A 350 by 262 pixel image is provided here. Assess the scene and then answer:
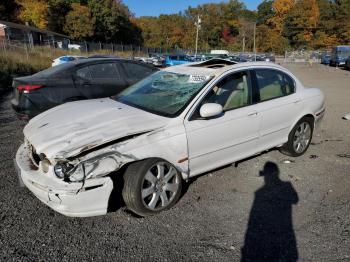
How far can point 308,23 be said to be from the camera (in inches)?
3354

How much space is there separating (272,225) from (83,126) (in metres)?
2.22

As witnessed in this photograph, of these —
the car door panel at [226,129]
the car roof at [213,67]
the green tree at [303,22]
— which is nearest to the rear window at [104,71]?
the car roof at [213,67]

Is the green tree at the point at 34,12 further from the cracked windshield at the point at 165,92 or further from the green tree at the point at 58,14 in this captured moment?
the cracked windshield at the point at 165,92

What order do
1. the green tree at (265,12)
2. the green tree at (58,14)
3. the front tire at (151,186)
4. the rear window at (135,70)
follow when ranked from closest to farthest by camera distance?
1. the front tire at (151,186)
2. the rear window at (135,70)
3. the green tree at (58,14)
4. the green tree at (265,12)

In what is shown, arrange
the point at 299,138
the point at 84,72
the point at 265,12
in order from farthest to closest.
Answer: the point at 265,12
the point at 84,72
the point at 299,138

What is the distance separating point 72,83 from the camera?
6.78 m

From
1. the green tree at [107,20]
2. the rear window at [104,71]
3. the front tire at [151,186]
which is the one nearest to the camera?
the front tire at [151,186]

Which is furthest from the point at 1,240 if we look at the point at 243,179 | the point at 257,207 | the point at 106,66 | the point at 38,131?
the point at 106,66

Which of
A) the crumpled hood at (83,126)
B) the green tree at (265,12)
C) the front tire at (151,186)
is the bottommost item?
the front tire at (151,186)

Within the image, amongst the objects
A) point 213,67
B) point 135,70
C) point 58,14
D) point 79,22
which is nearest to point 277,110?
point 213,67

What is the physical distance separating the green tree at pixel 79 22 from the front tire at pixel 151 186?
6122 centimetres

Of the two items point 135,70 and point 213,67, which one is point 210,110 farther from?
point 135,70

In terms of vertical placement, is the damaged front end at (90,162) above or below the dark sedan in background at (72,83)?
below

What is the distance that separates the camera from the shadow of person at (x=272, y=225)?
2.98 meters
